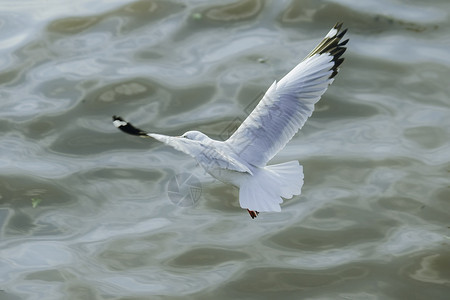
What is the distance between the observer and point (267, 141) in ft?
13.7

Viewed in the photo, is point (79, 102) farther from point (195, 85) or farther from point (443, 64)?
point (443, 64)

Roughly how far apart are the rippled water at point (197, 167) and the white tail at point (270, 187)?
0.81m

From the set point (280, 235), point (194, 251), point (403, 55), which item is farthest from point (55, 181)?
point (403, 55)

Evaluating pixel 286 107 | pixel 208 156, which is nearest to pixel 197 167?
pixel 286 107

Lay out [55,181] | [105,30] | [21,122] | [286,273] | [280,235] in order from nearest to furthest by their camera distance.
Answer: [286,273], [280,235], [55,181], [21,122], [105,30]

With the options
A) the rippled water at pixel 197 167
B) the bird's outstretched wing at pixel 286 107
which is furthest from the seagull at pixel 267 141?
the rippled water at pixel 197 167

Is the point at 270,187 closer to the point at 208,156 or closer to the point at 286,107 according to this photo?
the point at 208,156

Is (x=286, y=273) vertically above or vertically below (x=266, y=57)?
below

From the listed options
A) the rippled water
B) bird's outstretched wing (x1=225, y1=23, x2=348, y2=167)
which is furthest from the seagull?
the rippled water

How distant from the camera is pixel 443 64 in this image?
6.39 metres

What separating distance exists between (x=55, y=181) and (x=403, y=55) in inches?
115

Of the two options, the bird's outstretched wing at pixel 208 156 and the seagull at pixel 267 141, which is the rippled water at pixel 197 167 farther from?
the bird's outstretched wing at pixel 208 156

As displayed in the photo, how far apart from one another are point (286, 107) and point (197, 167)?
1.36 meters

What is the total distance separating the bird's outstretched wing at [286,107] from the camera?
417 centimetres
